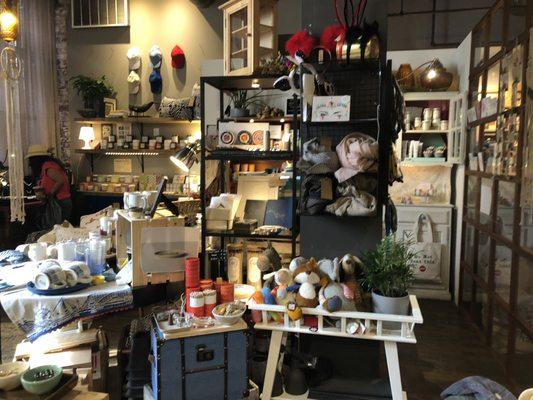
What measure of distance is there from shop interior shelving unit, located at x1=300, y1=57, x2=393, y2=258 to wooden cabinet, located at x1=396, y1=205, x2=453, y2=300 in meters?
2.20

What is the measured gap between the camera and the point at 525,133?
2455 mm

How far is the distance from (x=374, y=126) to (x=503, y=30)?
1507 mm

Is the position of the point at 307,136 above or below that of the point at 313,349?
above

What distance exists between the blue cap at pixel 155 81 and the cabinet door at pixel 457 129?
11.5ft

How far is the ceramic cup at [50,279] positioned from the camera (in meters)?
2.01

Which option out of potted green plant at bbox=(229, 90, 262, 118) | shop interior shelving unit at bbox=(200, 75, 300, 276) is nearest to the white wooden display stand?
shop interior shelving unit at bbox=(200, 75, 300, 276)

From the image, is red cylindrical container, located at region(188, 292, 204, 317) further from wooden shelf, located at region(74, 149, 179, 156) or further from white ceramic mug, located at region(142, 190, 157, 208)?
wooden shelf, located at region(74, 149, 179, 156)

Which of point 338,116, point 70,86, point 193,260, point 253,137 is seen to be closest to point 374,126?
point 338,116

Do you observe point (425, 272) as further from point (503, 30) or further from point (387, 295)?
point (387, 295)

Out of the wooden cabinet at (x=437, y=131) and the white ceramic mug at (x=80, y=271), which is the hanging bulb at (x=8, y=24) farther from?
the wooden cabinet at (x=437, y=131)

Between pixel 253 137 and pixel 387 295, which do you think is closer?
pixel 387 295

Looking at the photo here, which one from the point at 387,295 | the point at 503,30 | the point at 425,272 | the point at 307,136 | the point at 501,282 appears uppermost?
the point at 503,30

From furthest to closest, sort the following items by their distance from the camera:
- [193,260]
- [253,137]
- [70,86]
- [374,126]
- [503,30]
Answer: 1. [70,86]
2. [503,30]
3. [253,137]
4. [374,126]
5. [193,260]

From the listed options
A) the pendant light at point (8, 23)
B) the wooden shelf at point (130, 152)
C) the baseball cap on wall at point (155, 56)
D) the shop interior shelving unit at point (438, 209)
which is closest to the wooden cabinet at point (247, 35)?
the pendant light at point (8, 23)
